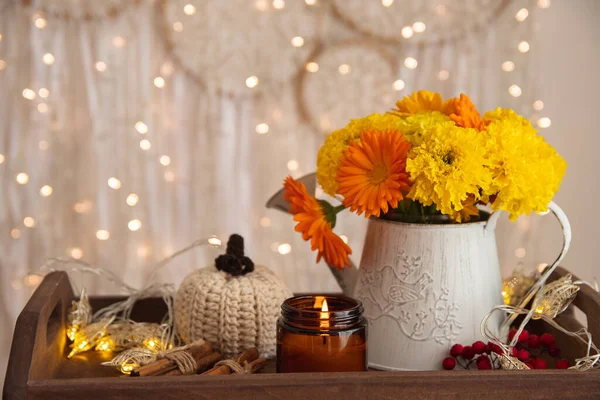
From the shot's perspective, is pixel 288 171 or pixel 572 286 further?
pixel 288 171

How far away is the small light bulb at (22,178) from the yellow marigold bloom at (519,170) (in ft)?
4.00

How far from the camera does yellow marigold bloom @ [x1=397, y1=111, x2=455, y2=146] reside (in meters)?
0.75

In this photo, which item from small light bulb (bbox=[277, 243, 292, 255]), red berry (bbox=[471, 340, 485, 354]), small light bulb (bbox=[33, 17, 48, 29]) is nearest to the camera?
red berry (bbox=[471, 340, 485, 354])

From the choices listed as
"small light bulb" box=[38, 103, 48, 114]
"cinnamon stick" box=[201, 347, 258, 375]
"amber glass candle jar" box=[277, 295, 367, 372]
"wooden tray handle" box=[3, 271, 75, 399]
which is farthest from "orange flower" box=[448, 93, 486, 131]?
"small light bulb" box=[38, 103, 48, 114]

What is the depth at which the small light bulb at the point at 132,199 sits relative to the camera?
161 cm

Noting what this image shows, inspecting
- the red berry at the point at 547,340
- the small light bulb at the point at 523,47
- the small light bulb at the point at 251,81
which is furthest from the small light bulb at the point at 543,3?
the red berry at the point at 547,340

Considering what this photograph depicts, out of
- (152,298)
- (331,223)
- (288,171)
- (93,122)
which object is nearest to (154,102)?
(93,122)

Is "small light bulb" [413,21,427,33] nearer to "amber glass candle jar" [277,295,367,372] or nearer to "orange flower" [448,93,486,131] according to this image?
"orange flower" [448,93,486,131]

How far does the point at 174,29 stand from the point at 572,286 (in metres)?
1.12

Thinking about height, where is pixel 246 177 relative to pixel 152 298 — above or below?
above

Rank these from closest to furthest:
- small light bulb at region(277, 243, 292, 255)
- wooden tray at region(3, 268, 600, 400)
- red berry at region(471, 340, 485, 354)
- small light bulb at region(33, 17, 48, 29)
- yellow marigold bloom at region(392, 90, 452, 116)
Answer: wooden tray at region(3, 268, 600, 400) → red berry at region(471, 340, 485, 354) → yellow marigold bloom at region(392, 90, 452, 116) → small light bulb at region(33, 17, 48, 29) → small light bulb at region(277, 243, 292, 255)

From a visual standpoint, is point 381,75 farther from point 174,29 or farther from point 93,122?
point 93,122

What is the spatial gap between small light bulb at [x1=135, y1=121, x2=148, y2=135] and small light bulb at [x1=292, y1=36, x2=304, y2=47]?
42cm

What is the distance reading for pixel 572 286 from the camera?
813 millimetres
